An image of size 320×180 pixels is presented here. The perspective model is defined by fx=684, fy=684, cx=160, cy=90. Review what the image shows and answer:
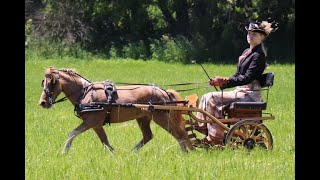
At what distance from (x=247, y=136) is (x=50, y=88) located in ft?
8.33

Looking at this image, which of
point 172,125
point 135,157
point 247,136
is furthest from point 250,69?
point 135,157

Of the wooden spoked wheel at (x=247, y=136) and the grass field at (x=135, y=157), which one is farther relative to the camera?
the wooden spoked wheel at (x=247, y=136)

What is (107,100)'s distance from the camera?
8.52 meters

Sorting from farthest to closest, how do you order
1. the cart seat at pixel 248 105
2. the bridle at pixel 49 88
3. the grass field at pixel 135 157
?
the bridle at pixel 49 88
the cart seat at pixel 248 105
the grass field at pixel 135 157

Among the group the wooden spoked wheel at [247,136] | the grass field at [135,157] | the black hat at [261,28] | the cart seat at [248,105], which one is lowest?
the grass field at [135,157]

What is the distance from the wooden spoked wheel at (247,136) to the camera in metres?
8.28

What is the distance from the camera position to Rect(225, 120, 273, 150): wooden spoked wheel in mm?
8281

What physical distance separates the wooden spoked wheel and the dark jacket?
50 cm

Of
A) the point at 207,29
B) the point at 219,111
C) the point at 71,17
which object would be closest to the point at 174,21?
the point at 207,29

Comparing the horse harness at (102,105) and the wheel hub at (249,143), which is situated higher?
the horse harness at (102,105)

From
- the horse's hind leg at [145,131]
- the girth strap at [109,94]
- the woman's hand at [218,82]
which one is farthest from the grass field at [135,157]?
the woman's hand at [218,82]

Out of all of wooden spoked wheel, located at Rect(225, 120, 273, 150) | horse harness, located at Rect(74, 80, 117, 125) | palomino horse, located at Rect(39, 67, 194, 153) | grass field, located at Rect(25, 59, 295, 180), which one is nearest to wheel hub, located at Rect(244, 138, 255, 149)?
wooden spoked wheel, located at Rect(225, 120, 273, 150)

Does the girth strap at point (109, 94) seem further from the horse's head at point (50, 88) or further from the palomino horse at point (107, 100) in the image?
the horse's head at point (50, 88)
